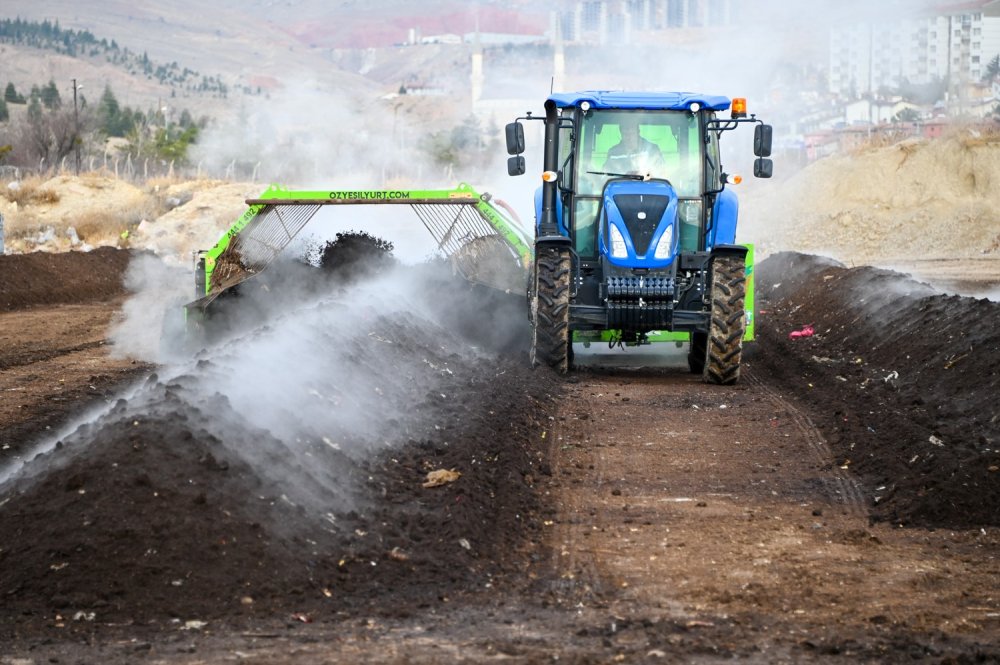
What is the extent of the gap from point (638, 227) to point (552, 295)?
1149 mm

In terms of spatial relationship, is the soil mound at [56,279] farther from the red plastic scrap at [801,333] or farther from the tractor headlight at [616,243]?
the tractor headlight at [616,243]

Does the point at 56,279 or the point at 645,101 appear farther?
the point at 56,279

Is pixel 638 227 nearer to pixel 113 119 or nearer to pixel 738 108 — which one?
pixel 738 108

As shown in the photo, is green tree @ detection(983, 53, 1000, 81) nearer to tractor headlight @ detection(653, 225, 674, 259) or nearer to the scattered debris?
tractor headlight @ detection(653, 225, 674, 259)

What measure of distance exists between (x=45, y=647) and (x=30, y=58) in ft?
469

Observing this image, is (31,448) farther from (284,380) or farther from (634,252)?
(634,252)

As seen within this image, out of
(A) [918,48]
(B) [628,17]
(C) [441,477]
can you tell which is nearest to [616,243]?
(C) [441,477]

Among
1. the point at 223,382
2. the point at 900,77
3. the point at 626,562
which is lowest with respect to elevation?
the point at 626,562

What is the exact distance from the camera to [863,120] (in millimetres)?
81625

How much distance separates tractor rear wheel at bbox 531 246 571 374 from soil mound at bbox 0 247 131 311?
13508 millimetres

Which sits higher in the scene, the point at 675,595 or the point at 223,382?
the point at 223,382

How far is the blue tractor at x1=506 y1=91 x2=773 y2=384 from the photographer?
14516 mm

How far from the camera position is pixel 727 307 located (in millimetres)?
14516

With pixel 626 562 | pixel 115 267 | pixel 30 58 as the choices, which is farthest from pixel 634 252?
pixel 30 58
